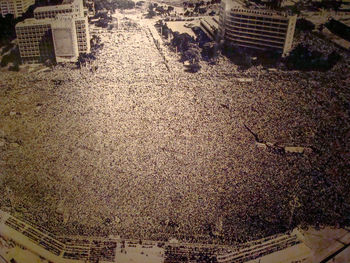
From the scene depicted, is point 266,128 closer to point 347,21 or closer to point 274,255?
point 274,255

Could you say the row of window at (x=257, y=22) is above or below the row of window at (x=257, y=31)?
above

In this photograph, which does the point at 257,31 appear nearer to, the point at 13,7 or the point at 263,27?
the point at 263,27

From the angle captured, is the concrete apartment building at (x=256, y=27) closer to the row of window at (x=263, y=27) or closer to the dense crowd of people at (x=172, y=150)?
the row of window at (x=263, y=27)

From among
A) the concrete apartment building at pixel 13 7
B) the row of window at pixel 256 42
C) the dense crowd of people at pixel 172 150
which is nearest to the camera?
the dense crowd of people at pixel 172 150

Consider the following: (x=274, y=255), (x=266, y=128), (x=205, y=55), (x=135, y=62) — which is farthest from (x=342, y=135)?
(x=135, y=62)

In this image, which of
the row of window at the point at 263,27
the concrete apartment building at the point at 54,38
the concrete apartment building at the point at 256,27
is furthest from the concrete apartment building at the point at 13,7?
the row of window at the point at 263,27

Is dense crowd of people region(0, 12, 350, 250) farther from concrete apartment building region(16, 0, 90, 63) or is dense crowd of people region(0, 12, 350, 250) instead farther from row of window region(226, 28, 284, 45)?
row of window region(226, 28, 284, 45)
